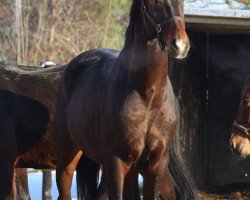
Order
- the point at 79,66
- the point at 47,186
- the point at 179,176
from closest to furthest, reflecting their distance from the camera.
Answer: the point at 179,176
the point at 79,66
the point at 47,186

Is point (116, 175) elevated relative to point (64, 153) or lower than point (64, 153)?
lower

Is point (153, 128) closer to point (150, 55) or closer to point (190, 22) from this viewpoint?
point (150, 55)

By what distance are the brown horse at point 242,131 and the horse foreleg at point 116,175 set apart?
1.09 meters

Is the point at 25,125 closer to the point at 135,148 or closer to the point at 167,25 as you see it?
the point at 135,148

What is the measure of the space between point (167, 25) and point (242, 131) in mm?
→ 1371

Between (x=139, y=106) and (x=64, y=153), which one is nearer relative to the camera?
(x=139, y=106)

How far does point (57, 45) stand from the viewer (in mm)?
20312

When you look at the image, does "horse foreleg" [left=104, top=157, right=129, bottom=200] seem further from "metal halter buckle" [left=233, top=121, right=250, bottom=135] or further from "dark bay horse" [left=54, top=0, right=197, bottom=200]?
"metal halter buckle" [left=233, top=121, right=250, bottom=135]

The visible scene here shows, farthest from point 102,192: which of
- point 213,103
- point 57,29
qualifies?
point 57,29

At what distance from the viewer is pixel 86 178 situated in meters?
6.66

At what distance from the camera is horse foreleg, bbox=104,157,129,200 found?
5.02m

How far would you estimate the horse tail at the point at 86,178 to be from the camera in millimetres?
6629

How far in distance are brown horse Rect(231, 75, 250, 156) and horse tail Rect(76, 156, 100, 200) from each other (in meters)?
1.45

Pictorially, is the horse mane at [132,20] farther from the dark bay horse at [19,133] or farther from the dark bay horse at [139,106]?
the dark bay horse at [19,133]
